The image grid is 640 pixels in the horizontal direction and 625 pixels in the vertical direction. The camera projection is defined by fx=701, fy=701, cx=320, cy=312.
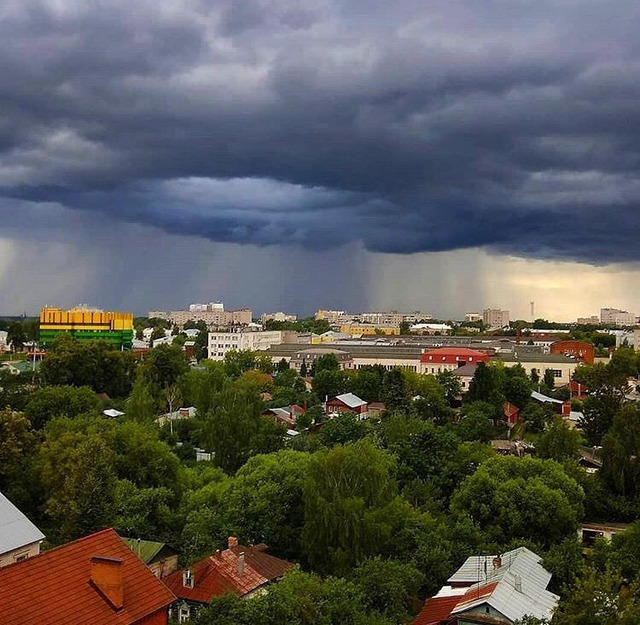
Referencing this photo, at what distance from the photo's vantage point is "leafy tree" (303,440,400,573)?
2506cm

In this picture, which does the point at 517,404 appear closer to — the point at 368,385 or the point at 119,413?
the point at 368,385

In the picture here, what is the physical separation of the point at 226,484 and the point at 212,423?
10944mm

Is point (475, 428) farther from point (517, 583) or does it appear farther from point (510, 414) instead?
point (517, 583)

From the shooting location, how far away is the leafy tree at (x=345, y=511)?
987 inches

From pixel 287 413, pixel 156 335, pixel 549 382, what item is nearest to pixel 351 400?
pixel 287 413

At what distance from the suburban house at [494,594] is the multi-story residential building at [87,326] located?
86289mm

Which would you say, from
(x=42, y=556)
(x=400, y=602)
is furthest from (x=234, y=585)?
(x=42, y=556)

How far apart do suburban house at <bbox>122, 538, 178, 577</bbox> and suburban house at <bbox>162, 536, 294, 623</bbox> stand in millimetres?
1595

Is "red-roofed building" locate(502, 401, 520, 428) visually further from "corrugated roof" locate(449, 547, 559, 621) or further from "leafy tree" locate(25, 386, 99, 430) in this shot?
"corrugated roof" locate(449, 547, 559, 621)

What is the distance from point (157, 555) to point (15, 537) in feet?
15.2

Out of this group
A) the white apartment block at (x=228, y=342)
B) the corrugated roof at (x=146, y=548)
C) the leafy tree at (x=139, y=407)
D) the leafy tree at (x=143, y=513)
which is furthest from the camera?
the white apartment block at (x=228, y=342)

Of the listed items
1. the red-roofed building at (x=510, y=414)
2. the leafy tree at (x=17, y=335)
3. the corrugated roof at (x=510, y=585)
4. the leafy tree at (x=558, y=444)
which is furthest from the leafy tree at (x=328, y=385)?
the leafy tree at (x=17, y=335)

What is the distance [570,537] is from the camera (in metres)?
27.1

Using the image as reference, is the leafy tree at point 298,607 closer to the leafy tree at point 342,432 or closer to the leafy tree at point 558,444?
the leafy tree at point 342,432
